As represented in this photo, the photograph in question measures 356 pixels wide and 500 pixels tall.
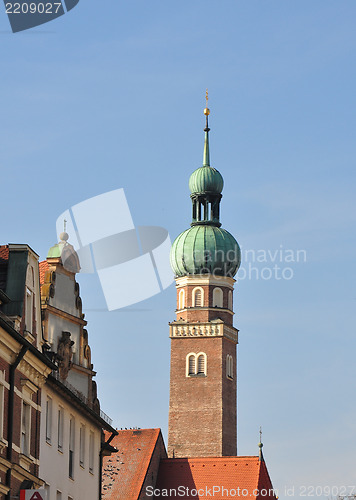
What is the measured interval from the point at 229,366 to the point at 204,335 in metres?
3.01

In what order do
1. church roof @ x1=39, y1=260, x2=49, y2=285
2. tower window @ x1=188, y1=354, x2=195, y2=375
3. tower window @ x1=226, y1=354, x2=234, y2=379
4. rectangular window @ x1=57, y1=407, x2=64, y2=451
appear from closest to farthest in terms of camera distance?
rectangular window @ x1=57, y1=407, x2=64, y2=451 → church roof @ x1=39, y1=260, x2=49, y2=285 → tower window @ x1=188, y1=354, x2=195, y2=375 → tower window @ x1=226, y1=354, x2=234, y2=379

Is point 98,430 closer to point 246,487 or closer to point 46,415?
point 46,415

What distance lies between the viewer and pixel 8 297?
32312mm

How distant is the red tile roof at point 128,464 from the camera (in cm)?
7619

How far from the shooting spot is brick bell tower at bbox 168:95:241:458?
9281 cm

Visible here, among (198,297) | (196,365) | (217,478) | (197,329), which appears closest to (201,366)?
(196,365)

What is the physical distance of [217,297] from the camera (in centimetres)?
9731

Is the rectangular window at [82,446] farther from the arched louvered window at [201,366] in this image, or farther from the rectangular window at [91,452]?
the arched louvered window at [201,366]

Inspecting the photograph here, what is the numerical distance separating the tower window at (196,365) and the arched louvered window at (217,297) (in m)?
4.24

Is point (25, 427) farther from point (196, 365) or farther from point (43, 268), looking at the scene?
point (196, 365)

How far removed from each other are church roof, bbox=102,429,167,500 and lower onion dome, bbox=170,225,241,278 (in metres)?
18.8

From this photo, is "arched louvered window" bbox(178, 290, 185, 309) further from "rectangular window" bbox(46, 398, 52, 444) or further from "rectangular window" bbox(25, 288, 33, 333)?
"rectangular window" bbox(25, 288, 33, 333)

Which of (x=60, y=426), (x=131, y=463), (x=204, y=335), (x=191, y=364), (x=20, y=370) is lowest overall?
(x=60, y=426)

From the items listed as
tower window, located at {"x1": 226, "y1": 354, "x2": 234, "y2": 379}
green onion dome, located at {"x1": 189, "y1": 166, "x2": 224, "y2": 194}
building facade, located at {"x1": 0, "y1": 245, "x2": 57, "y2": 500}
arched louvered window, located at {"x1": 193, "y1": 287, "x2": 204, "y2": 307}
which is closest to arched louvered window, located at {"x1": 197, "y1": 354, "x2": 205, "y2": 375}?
tower window, located at {"x1": 226, "y1": 354, "x2": 234, "y2": 379}
